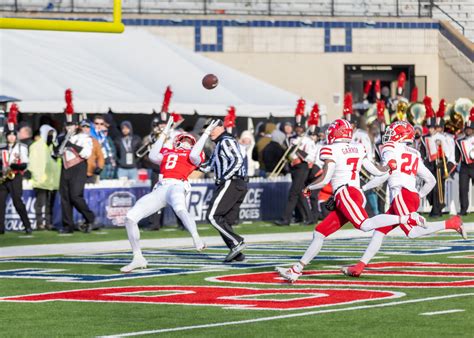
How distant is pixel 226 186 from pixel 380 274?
2924mm

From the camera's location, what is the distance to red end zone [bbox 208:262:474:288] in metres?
13.9

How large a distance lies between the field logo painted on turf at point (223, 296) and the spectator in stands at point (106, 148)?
37.2 feet

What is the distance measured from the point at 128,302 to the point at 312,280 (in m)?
2.45

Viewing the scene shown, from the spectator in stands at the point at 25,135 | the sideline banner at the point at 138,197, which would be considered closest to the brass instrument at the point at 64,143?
the sideline banner at the point at 138,197

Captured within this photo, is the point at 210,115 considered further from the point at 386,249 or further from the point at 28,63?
the point at 386,249

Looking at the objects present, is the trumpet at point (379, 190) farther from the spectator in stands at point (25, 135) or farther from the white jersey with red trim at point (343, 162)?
the white jersey with red trim at point (343, 162)

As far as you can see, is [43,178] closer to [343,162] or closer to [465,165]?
[465,165]

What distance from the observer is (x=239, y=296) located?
42.5 feet

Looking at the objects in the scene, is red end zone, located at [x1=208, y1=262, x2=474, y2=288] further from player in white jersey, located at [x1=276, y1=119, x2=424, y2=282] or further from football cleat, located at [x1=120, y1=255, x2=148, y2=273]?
football cleat, located at [x1=120, y1=255, x2=148, y2=273]

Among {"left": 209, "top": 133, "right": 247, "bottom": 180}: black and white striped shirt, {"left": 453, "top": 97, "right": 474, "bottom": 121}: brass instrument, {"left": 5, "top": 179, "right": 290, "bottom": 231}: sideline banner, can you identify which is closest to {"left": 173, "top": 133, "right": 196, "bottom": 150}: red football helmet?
{"left": 209, "top": 133, "right": 247, "bottom": 180}: black and white striped shirt

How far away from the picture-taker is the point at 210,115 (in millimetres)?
29438

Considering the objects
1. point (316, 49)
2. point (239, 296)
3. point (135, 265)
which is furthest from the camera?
point (316, 49)

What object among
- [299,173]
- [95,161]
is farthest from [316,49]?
[95,161]

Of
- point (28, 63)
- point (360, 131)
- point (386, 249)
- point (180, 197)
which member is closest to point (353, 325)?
point (180, 197)
